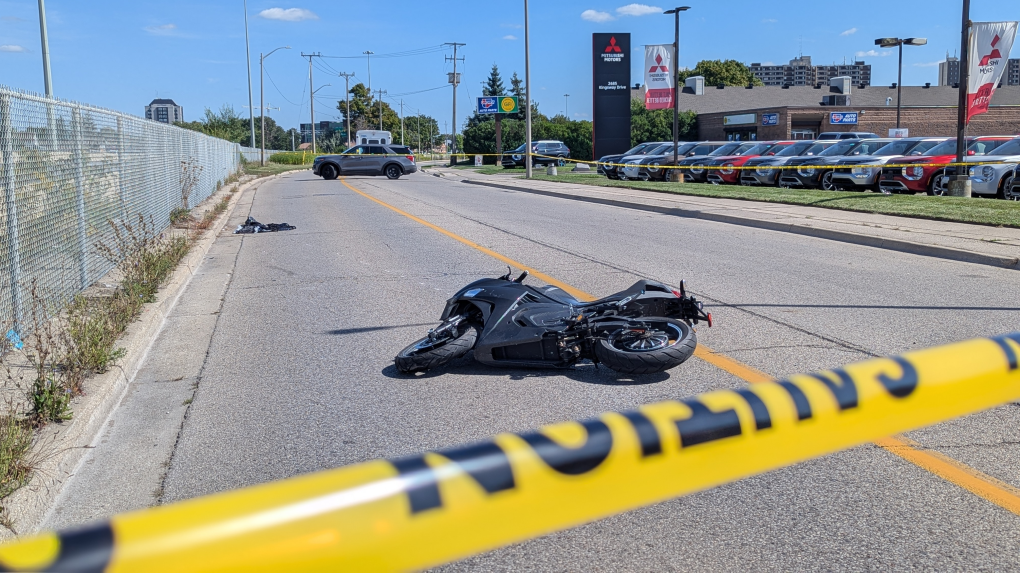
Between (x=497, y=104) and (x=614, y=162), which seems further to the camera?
(x=497, y=104)

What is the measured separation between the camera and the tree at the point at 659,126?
212ft

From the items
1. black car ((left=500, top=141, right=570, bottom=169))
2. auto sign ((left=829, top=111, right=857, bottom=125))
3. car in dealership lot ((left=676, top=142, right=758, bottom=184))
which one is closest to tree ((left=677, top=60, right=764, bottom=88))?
auto sign ((left=829, top=111, right=857, bottom=125))

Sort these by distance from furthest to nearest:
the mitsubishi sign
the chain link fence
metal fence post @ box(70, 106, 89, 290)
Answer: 1. the mitsubishi sign
2. metal fence post @ box(70, 106, 89, 290)
3. the chain link fence

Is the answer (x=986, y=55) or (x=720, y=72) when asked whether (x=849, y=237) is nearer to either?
(x=986, y=55)

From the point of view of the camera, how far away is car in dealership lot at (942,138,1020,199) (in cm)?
1789

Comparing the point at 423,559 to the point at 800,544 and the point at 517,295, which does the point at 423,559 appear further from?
the point at 517,295

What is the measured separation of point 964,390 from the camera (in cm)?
171

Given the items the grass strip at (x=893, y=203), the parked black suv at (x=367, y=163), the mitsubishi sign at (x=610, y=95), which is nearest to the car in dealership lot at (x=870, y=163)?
the grass strip at (x=893, y=203)

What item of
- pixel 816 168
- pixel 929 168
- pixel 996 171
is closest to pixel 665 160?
pixel 816 168

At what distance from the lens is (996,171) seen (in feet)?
59.2

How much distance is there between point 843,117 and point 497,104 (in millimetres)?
24142

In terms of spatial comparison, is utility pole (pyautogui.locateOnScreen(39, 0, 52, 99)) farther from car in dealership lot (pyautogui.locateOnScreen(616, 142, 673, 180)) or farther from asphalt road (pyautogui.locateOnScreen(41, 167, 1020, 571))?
car in dealership lot (pyautogui.locateOnScreen(616, 142, 673, 180))

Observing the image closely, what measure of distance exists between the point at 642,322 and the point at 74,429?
3.55m

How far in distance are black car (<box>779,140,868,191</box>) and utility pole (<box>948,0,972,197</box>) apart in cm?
411
